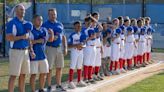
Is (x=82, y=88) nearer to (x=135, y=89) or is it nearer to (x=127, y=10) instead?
(x=135, y=89)

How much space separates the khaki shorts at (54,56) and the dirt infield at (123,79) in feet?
2.66

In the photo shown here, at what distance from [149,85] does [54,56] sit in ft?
9.59

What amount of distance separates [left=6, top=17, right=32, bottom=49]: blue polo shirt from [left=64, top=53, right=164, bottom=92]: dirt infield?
2.37 meters

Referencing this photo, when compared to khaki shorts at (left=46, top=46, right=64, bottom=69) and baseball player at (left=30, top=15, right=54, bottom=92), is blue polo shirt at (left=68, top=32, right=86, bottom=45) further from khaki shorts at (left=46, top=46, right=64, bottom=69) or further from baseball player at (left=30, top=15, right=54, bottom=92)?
baseball player at (left=30, top=15, right=54, bottom=92)

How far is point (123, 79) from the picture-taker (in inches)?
576

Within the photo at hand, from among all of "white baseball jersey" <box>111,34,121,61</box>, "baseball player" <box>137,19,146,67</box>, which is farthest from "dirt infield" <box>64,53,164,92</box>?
"white baseball jersey" <box>111,34,121,61</box>

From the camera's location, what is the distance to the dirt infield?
12552 millimetres

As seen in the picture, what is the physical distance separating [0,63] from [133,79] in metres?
6.63

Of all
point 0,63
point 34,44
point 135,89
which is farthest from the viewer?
point 0,63

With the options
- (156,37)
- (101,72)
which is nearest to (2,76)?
(101,72)

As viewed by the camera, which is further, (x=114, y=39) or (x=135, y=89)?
(x=114, y=39)

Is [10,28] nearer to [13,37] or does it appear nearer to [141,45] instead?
[13,37]

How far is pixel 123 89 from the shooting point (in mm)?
12477

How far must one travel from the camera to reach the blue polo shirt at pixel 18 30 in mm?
10125
